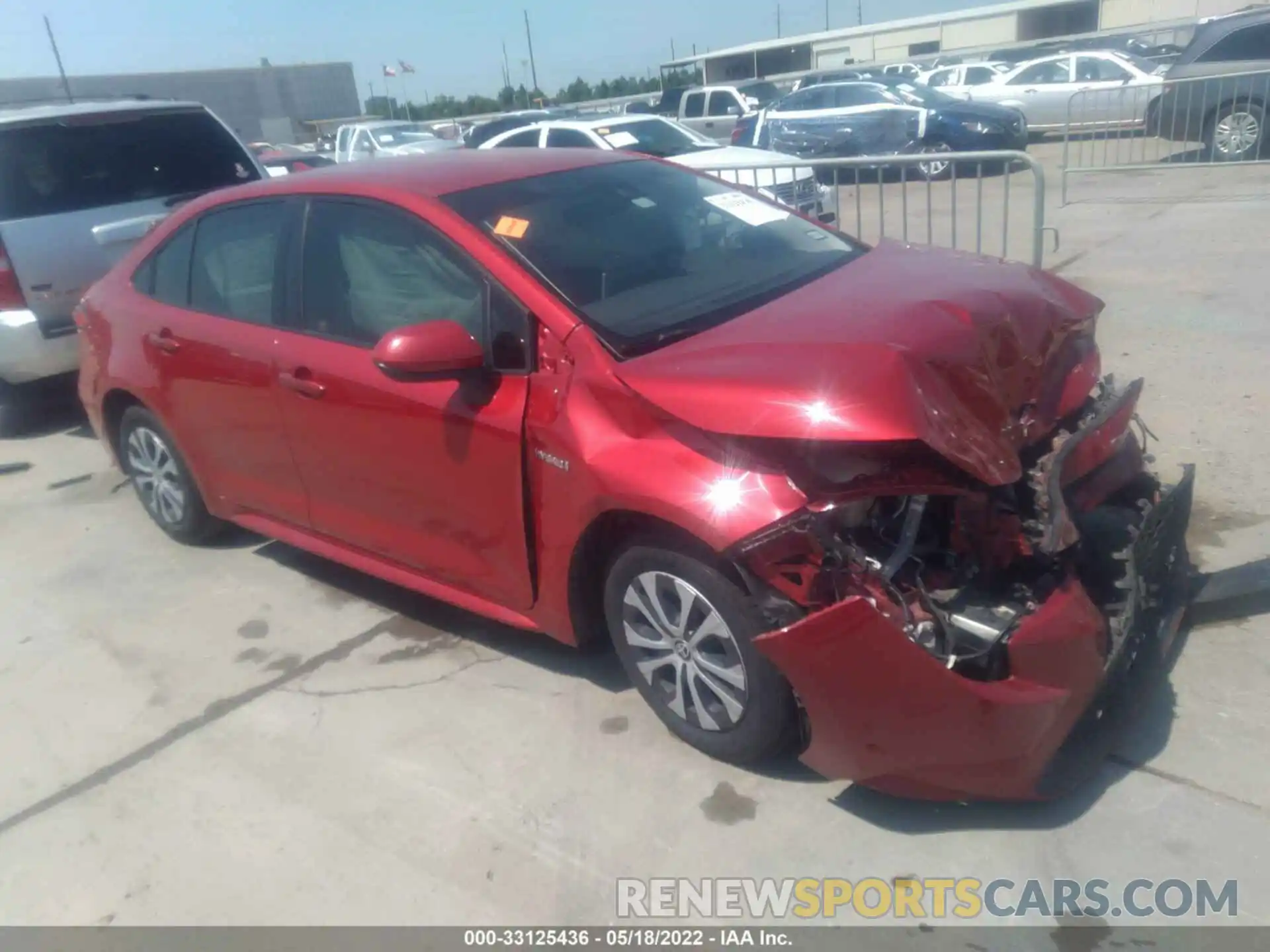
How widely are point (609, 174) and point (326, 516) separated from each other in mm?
1730

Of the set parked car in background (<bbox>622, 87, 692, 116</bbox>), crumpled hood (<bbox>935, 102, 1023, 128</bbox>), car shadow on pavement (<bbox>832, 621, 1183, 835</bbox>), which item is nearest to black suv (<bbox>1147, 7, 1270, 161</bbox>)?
crumpled hood (<bbox>935, 102, 1023, 128</bbox>)

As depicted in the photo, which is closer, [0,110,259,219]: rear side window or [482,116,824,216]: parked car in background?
[0,110,259,219]: rear side window

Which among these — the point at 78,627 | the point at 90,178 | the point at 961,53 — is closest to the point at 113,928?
the point at 78,627

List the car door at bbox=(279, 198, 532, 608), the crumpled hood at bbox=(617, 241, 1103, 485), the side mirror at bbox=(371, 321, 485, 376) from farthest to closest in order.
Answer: the car door at bbox=(279, 198, 532, 608)
the side mirror at bbox=(371, 321, 485, 376)
the crumpled hood at bbox=(617, 241, 1103, 485)

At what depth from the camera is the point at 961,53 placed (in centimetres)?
4006

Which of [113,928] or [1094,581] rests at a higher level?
[1094,581]

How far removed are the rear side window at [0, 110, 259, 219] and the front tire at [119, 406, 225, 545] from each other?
2.24m

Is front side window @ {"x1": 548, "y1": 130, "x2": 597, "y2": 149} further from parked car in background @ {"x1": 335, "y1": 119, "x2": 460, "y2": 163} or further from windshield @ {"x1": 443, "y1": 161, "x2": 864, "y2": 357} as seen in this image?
windshield @ {"x1": 443, "y1": 161, "x2": 864, "y2": 357}

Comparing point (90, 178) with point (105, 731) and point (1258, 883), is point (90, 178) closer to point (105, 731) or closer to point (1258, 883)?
point (105, 731)

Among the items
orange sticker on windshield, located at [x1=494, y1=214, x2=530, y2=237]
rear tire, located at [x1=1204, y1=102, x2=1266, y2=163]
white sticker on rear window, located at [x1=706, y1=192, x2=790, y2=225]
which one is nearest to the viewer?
orange sticker on windshield, located at [x1=494, y1=214, x2=530, y2=237]

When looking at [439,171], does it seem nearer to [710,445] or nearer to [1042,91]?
[710,445]

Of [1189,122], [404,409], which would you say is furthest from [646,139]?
[404,409]

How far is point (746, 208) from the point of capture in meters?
4.32

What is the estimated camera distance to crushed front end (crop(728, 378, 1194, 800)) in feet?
8.93
